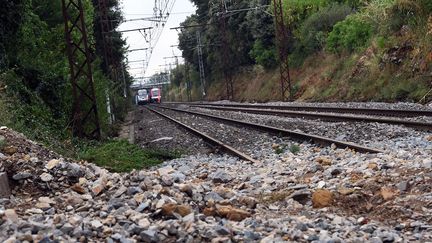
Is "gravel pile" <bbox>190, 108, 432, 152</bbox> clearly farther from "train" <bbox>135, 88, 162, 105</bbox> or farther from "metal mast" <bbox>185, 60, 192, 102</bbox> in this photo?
"metal mast" <bbox>185, 60, 192, 102</bbox>

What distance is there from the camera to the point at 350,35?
123 ft

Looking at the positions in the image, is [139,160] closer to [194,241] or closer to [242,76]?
[194,241]

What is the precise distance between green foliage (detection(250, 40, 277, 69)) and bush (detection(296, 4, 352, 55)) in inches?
273

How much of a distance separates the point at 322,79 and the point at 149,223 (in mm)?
34743

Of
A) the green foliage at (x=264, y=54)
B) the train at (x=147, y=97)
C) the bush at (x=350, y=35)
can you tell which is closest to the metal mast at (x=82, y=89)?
the bush at (x=350, y=35)

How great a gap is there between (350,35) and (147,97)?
57.8 meters

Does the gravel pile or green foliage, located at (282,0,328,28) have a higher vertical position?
green foliage, located at (282,0,328,28)

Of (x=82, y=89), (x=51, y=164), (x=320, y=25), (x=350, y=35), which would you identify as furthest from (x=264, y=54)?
(x=51, y=164)

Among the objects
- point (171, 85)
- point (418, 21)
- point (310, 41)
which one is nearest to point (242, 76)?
point (310, 41)

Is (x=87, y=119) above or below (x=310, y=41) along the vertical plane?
below

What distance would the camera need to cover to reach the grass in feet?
37.1

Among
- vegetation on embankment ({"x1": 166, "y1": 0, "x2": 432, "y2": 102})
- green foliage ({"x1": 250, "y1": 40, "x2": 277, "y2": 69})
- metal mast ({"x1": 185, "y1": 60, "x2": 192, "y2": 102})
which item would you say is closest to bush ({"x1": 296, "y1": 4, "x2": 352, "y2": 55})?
vegetation on embankment ({"x1": 166, "y1": 0, "x2": 432, "y2": 102})

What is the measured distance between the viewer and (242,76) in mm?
64625

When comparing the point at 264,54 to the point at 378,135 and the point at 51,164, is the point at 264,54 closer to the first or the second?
the point at 378,135
